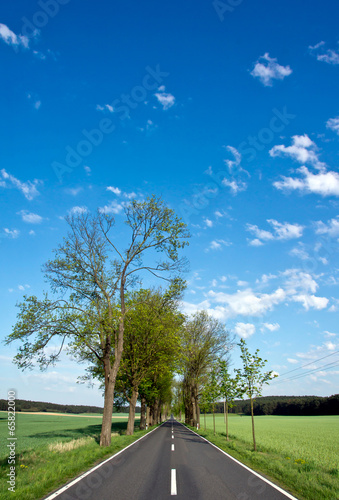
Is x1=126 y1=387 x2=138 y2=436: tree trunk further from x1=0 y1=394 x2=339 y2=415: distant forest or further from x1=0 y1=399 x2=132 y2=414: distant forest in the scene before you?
x1=0 y1=399 x2=132 y2=414: distant forest

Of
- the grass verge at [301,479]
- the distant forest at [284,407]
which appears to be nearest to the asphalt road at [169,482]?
the grass verge at [301,479]

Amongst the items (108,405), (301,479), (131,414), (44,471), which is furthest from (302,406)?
(44,471)

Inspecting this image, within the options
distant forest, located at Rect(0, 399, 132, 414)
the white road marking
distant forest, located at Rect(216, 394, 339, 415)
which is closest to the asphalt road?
the white road marking

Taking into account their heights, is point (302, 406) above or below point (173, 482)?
below

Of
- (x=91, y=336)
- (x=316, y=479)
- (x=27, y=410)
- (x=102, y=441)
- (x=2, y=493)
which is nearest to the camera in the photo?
(x=2, y=493)

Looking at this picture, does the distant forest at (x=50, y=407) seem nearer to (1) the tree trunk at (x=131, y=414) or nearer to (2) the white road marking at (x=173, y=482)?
(1) the tree trunk at (x=131, y=414)

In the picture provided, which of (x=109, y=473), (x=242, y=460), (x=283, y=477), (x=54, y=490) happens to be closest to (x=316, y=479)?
(x=283, y=477)

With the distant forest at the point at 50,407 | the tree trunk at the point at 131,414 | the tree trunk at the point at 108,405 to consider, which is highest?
the tree trunk at the point at 108,405

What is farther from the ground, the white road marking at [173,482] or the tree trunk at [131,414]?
the white road marking at [173,482]

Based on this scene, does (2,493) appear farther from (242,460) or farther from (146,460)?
(242,460)

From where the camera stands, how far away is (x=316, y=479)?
28.2 ft

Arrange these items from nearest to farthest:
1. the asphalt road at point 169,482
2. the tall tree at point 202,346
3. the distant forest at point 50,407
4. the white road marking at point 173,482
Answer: the asphalt road at point 169,482 → the white road marking at point 173,482 → the tall tree at point 202,346 → the distant forest at point 50,407

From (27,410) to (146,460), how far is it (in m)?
152

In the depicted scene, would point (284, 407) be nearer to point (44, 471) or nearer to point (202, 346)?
point (202, 346)
